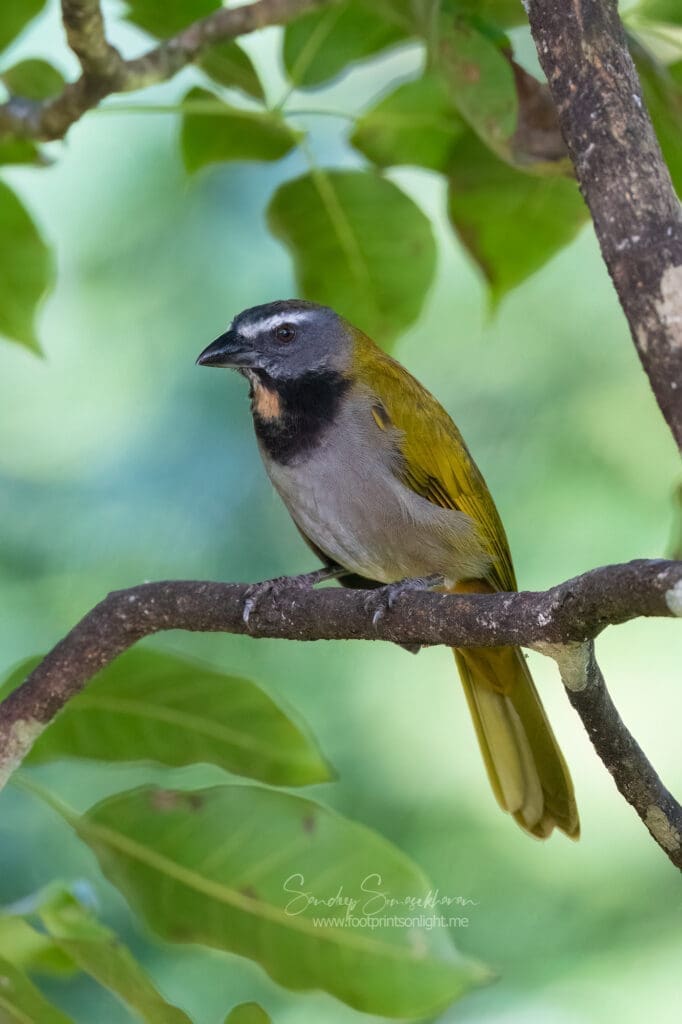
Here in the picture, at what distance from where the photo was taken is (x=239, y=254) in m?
2.89

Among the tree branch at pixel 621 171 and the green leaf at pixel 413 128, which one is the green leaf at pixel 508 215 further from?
the tree branch at pixel 621 171

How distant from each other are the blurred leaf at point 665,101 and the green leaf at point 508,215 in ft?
0.56

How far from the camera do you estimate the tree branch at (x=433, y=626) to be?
2.87ft

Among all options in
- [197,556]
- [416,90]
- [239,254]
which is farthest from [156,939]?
[239,254]

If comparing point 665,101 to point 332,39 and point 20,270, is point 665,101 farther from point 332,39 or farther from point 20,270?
point 20,270

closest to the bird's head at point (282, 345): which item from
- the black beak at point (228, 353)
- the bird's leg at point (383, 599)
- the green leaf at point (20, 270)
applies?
the black beak at point (228, 353)

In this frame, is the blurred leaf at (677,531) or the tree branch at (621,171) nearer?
the tree branch at (621,171)

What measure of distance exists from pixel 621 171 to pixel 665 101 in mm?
501

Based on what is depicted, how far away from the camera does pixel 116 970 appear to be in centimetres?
108

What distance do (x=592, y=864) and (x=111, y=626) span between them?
5.11 ft

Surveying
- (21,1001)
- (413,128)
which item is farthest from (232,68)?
(21,1001)

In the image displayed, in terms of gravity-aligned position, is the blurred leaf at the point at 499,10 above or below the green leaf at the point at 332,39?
below

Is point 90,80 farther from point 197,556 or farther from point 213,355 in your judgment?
point 197,556

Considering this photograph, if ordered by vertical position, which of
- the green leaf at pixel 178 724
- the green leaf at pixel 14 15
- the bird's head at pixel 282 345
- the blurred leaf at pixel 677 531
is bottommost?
the green leaf at pixel 178 724
